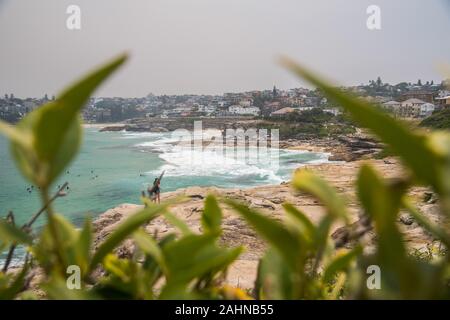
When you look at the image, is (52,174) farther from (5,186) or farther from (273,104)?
(273,104)

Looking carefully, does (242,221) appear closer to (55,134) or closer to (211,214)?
(211,214)

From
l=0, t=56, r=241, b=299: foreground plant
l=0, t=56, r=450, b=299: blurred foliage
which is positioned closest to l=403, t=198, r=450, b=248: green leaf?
l=0, t=56, r=450, b=299: blurred foliage

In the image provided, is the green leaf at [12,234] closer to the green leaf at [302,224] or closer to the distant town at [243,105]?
the green leaf at [302,224]

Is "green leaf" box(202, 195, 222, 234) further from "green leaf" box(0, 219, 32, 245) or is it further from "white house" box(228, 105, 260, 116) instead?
"white house" box(228, 105, 260, 116)

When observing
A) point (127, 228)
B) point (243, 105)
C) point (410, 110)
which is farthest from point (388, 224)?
point (243, 105)

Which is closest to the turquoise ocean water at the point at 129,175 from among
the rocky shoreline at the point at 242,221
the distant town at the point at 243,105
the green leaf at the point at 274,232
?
the rocky shoreline at the point at 242,221
